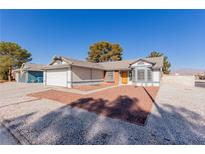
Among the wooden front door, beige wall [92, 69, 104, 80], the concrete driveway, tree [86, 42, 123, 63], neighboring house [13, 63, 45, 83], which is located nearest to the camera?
the concrete driveway

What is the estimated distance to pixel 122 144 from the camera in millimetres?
2625

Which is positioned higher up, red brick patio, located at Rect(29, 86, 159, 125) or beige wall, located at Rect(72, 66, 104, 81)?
beige wall, located at Rect(72, 66, 104, 81)

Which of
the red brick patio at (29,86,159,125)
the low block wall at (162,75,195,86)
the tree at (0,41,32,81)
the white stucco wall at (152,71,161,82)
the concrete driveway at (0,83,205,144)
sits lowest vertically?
the concrete driveway at (0,83,205,144)

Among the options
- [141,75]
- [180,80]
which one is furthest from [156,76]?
[180,80]

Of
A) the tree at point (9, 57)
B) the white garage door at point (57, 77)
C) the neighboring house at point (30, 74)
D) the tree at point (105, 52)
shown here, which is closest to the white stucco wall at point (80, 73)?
the white garage door at point (57, 77)

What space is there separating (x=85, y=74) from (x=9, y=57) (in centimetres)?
2221

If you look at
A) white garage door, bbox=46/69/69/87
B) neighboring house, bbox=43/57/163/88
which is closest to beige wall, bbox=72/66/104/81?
neighboring house, bbox=43/57/163/88

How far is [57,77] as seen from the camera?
14188mm

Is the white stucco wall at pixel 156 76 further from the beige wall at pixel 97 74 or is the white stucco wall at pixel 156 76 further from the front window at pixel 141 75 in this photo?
the beige wall at pixel 97 74

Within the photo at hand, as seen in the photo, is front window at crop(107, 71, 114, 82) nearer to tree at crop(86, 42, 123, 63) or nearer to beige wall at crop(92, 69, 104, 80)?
beige wall at crop(92, 69, 104, 80)

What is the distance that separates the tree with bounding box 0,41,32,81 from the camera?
947 inches

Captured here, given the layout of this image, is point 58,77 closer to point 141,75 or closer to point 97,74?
point 97,74

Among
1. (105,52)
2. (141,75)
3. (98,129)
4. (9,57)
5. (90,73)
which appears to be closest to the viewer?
(98,129)
